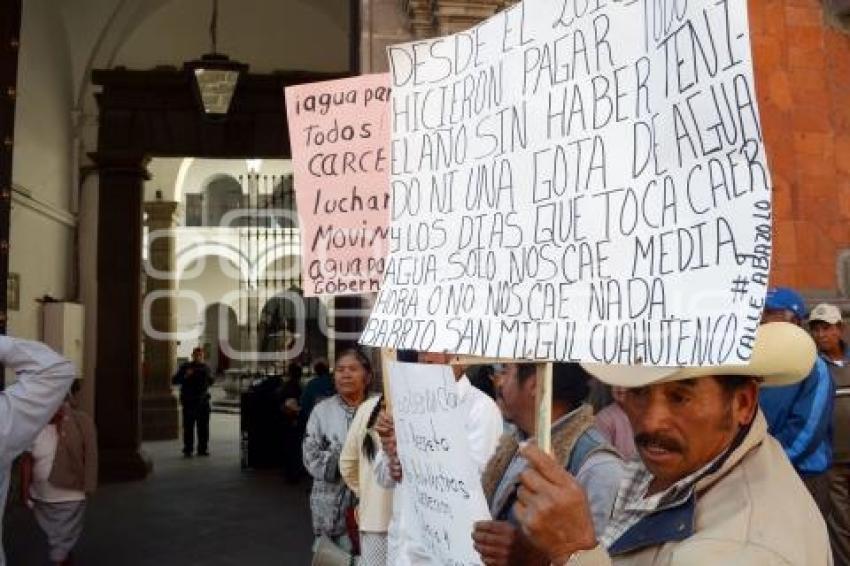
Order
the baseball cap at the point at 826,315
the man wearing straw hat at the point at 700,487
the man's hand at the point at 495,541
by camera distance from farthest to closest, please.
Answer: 1. the baseball cap at the point at 826,315
2. the man's hand at the point at 495,541
3. the man wearing straw hat at the point at 700,487

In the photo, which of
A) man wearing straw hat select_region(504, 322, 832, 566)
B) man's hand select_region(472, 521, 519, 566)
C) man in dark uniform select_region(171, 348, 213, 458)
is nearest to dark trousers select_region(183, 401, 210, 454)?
man in dark uniform select_region(171, 348, 213, 458)

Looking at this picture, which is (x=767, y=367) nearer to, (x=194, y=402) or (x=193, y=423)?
(x=194, y=402)

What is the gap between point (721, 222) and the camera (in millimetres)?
1636

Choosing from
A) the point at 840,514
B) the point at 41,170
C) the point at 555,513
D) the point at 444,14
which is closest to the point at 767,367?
the point at 555,513

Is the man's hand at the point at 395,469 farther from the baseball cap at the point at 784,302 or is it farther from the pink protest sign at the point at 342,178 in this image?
the baseball cap at the point at 784,302

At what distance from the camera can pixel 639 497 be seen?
1.88 m

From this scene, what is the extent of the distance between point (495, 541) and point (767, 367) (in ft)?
2.41

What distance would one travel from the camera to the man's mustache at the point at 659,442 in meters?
1.71

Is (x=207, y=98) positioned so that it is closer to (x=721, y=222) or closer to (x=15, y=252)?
(x=15, y=252)

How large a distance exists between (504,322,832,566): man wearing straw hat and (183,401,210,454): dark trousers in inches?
488

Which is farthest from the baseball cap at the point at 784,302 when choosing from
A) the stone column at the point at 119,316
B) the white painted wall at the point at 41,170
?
the stone column at the point at 119,316

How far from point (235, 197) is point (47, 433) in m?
26.5

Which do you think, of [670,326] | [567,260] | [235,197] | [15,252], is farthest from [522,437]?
[235,197]

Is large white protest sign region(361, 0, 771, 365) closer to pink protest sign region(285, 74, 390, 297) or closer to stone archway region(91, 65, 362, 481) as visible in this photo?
pink protest sign region(285, 74, 390, 297)
